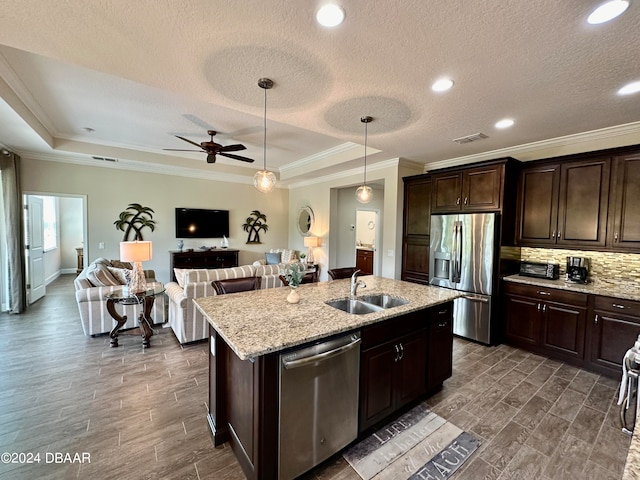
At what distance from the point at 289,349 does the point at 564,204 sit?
3.93m

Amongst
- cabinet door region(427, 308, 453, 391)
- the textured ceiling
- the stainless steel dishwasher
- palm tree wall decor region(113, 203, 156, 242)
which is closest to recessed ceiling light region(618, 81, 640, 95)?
the textured ceiling

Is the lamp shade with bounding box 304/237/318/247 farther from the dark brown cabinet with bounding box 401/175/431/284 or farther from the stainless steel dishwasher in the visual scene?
the stainless steel dishwasher

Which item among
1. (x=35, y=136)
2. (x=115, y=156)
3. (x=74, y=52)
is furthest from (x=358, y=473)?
(x=115, y=156)

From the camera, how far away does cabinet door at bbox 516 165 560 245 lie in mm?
3533

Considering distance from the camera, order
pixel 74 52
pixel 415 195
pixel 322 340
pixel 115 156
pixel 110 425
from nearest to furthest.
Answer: pixel 322 340 → pixel 74 52 → pixel 110 425 → pixel 415 195 → pixel 115 156

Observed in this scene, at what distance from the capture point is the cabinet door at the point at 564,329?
10.3 ft

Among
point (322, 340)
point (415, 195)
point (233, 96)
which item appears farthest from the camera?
point (415, 195)

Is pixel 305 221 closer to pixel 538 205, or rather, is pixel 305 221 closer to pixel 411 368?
pixel 538 205

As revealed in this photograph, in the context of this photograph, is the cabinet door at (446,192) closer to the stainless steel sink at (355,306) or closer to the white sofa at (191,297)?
the stainless steel sink at (355,306)

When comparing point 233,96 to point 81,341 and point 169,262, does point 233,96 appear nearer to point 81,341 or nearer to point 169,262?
point 81,341

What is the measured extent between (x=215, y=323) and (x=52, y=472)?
137cm

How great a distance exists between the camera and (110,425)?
2131 mm

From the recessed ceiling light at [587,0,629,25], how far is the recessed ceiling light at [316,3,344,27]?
4.69 feet

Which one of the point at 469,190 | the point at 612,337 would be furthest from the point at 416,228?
the point at 612,337
